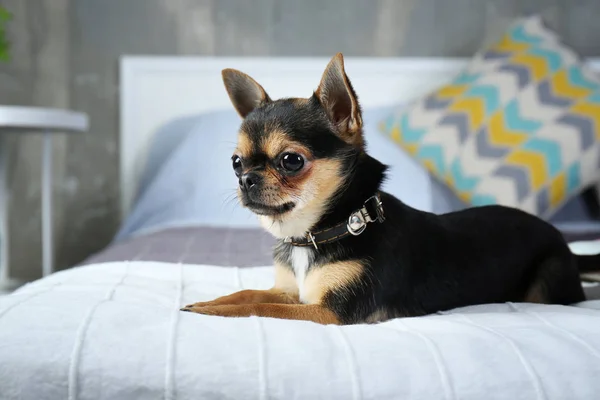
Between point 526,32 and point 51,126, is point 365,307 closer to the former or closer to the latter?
point 51,126

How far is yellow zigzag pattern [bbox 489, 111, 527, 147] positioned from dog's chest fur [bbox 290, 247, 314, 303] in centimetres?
116

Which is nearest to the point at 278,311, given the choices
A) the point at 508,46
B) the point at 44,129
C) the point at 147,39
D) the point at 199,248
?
the point at 199,248

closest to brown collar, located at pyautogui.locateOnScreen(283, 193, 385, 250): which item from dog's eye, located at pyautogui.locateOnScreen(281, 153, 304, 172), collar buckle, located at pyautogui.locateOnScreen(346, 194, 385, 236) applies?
collar buckle, located at pyautogui.locateOnScreen(346, 194, 385, 236)

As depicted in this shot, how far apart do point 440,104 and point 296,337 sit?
5.03 ft

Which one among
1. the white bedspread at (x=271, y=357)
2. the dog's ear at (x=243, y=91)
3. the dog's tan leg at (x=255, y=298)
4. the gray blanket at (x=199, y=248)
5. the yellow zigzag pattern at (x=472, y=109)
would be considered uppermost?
the dog's ear at (x=243, y=91)

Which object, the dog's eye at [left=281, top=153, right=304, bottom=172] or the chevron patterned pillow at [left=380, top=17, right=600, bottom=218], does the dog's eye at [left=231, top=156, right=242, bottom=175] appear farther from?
the chevron patterned pillow at [left=380, top=17, right=600, bottom=218]

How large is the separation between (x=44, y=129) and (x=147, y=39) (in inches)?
28.7

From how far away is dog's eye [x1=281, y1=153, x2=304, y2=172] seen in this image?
0.83 m

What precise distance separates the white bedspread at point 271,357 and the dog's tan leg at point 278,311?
2.2 inches

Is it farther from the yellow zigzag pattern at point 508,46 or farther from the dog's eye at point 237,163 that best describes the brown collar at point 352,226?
the yellow zigzag pattern at point 508,46

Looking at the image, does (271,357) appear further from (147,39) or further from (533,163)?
(147,39)

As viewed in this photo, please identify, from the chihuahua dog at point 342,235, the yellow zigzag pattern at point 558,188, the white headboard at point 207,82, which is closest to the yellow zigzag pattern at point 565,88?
the yellow zigzag pattern at point 558,188

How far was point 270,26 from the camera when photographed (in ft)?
8.27

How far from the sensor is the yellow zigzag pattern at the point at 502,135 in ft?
6.28
